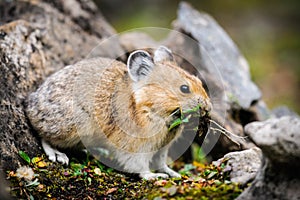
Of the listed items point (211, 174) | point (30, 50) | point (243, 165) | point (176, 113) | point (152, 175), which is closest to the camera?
point (243, 165)

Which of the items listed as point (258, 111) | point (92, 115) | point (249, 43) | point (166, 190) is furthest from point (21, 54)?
point (249, 43)

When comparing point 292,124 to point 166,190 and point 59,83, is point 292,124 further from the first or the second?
point 59,83

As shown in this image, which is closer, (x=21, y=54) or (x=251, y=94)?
(x=21, y=54)

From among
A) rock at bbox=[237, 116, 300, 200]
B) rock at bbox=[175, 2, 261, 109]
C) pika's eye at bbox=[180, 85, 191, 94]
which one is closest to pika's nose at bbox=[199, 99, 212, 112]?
pika's eye at bbox=[180, 85, 191, 94]

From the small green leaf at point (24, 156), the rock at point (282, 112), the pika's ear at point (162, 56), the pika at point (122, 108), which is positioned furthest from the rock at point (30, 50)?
the rock at point (282, 112)

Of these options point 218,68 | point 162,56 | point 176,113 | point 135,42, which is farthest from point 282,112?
point 176,113

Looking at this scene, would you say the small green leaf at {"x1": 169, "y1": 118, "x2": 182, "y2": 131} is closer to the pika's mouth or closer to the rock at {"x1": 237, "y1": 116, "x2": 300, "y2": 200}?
the pika's mouth

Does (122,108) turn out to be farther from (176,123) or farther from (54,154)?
(54,154)
